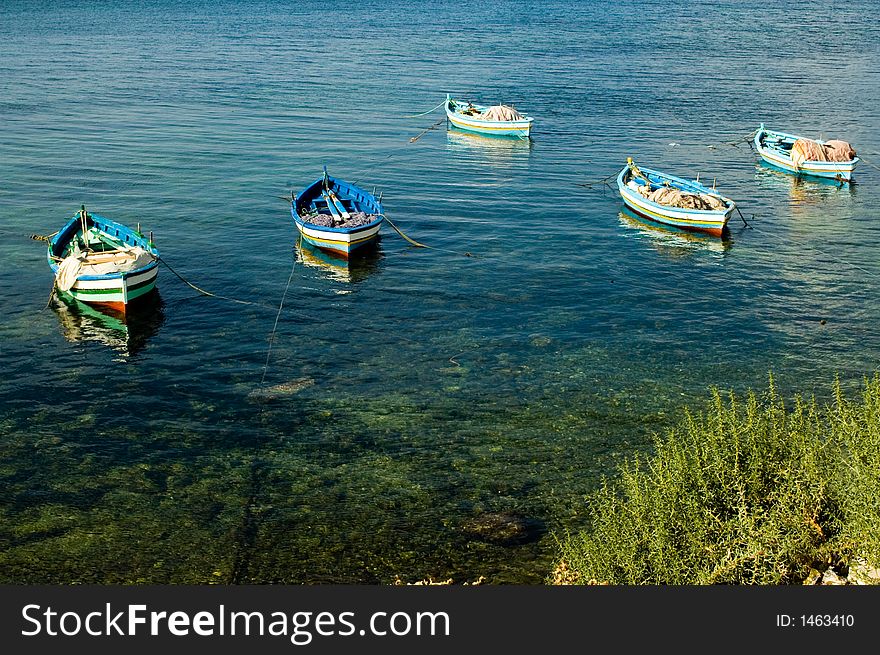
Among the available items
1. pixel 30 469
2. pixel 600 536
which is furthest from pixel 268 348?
pixel 600 536

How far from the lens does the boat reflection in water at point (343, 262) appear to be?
44.2 meters

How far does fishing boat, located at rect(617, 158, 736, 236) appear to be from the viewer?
4928 cm

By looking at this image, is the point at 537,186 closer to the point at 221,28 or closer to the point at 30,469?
the point at 30,469

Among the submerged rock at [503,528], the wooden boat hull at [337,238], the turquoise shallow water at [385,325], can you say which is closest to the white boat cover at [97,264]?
the turquoise shallow water at [385,325]

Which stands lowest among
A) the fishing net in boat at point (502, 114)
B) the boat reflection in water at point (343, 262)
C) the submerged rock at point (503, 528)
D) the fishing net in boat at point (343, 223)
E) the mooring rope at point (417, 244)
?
the submerged rock at point (503, 528)

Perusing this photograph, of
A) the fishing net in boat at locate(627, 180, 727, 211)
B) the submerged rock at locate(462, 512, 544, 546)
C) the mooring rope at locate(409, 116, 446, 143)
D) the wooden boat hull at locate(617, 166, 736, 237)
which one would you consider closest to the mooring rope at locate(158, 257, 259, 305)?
the submerged rock at locate(462, 512, 544, 546)

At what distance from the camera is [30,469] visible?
2678 cm

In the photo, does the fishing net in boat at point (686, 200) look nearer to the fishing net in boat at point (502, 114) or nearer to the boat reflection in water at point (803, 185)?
the boat reflection in water at point (803, 185)

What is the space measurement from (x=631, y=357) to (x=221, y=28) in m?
127

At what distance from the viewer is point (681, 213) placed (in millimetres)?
50094

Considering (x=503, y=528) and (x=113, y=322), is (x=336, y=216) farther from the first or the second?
(x=503, y=528)

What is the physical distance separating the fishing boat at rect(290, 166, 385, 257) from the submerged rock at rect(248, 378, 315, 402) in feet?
45.1

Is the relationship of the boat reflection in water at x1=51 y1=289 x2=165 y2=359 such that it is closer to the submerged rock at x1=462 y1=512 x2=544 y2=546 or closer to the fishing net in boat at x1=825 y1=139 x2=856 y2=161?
the submerged rock at x1=462 y1=512 x2=544 y2=546

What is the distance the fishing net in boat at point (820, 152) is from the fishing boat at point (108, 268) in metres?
44.1
